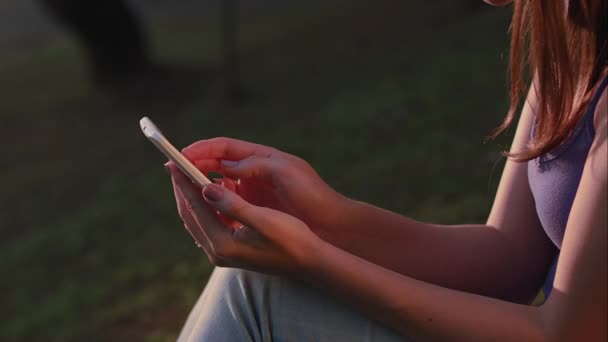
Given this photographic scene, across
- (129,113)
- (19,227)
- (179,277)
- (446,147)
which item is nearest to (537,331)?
(179,277)

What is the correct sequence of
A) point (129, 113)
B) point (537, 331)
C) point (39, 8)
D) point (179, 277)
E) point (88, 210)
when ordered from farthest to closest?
point (39, 8)
point (129, 113)
point (88, 210)
point (179, 277)
point (537, 331)

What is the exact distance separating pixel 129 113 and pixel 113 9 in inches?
44.8

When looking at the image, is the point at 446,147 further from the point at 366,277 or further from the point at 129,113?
the point at 129,113

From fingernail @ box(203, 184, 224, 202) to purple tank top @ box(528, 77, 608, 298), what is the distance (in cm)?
56

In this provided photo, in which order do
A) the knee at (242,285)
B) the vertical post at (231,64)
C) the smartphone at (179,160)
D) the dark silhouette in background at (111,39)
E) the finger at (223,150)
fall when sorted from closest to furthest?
1. the smartphone at (179,160)
2. the knee at (242,285)
3. the finger at (223,150)
4. the vertical post at (231,64)
5. the dark silhouette in background at (111,39)

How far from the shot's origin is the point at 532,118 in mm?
1756

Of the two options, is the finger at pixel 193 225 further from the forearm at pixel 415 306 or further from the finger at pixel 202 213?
the forearm at pixel 415 306

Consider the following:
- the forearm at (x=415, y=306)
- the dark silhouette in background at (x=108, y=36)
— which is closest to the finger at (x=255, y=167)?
the forearm at (x=415, y=306)

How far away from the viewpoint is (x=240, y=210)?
145cm

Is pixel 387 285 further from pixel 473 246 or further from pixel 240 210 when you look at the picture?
pixel 473 246

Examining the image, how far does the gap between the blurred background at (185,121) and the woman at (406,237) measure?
1764mm

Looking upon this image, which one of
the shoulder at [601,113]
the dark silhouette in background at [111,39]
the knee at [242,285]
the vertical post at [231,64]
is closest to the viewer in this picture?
the shoulder at [601,113]

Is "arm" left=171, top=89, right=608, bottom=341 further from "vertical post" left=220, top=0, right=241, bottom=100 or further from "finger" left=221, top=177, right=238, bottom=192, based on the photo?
"vertical post" left=220, top=0, right=241, bottom=100

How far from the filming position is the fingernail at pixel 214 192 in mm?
1461
